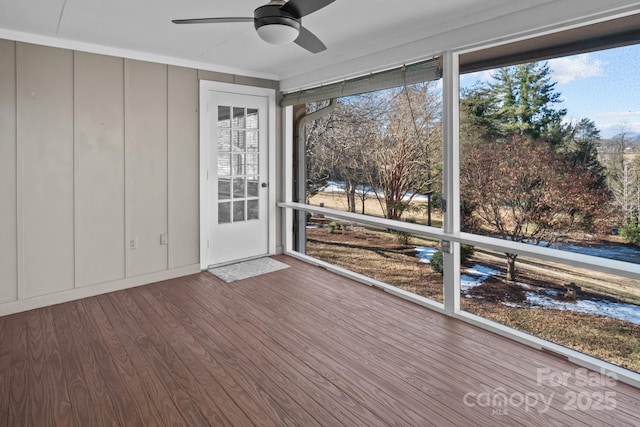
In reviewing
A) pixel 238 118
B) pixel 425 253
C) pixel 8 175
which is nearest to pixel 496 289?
pixel 425 253

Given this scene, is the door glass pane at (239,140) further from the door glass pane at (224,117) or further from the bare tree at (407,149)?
the bare tree at (407,149)

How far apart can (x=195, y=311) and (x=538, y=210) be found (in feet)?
9.94

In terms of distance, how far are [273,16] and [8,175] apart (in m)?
2.69

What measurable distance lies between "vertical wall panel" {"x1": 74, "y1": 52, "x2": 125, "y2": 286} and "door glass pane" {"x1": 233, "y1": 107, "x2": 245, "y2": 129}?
126cm

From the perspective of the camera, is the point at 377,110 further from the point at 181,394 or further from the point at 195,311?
the point at 181,394

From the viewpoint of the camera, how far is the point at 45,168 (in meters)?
3.33

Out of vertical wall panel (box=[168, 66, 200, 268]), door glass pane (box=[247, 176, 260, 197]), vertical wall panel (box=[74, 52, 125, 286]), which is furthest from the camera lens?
door glass pane (box=[247, 176, 260, 197])

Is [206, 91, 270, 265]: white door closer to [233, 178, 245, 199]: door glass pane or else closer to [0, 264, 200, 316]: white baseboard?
[233, 178, 245, 199]: door glass pane

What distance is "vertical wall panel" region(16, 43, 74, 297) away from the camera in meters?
3.22

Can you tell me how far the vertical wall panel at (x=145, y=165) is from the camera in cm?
378

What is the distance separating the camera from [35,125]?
10.7ft

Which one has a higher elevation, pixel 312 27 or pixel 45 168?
pixel 312 27

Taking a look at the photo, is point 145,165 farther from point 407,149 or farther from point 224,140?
point 407,149

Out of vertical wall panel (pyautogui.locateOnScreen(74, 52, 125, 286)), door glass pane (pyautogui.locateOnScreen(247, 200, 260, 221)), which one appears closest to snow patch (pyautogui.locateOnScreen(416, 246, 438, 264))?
door glass pane (pyautogui.locateOnScreen(247, 200, 260, 221))
